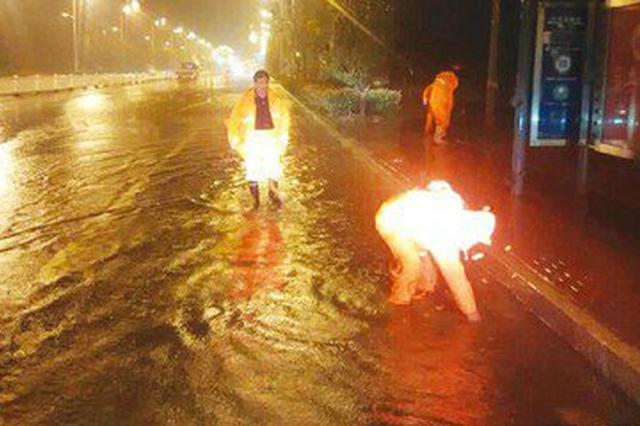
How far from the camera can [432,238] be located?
23.6 feet

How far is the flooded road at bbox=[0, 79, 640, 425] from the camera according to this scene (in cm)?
518

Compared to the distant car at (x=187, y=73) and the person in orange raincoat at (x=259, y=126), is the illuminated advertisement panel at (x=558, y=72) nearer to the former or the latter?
the person in orange raincoat at (x=259, y=126)

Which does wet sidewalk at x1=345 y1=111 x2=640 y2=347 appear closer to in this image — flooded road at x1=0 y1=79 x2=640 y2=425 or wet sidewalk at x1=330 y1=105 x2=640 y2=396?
wet sidewalk at x1=330 y1=105 x2=640 y2=396

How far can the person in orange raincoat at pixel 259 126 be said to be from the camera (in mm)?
11383

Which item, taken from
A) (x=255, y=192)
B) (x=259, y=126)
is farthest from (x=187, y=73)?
(x=259, y=126)

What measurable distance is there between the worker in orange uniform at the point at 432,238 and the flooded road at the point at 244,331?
0.70 feet

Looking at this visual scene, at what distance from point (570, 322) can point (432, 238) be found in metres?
1.37

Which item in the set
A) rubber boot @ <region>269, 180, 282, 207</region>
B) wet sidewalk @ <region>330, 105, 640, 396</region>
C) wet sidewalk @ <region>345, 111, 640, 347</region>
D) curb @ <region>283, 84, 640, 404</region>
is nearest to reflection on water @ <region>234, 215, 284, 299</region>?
rubber boot @ <region>269, 180, 282, 207</region>

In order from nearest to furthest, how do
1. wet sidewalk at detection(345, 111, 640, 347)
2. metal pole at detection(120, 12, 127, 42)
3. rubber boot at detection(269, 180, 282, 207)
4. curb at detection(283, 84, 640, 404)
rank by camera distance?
curb at detection(283, 84, 640, 404), wet sidewalk at detection(345, 111, 640, 347), rubber boot at detection(269, 180, 282, 207), metal pole at detection(120, 12, 127, 42)

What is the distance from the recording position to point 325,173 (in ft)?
51.9

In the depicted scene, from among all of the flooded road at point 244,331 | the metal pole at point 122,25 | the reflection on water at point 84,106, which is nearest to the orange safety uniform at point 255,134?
the flooded road at point 244,331

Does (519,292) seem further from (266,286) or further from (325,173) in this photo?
(325,173)

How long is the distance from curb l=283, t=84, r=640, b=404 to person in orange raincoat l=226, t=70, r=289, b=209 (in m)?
4.00

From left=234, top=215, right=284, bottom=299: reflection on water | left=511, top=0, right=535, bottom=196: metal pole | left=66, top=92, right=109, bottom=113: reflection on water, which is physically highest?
left=511, top=0, right=535, bottom=196: metal pole
